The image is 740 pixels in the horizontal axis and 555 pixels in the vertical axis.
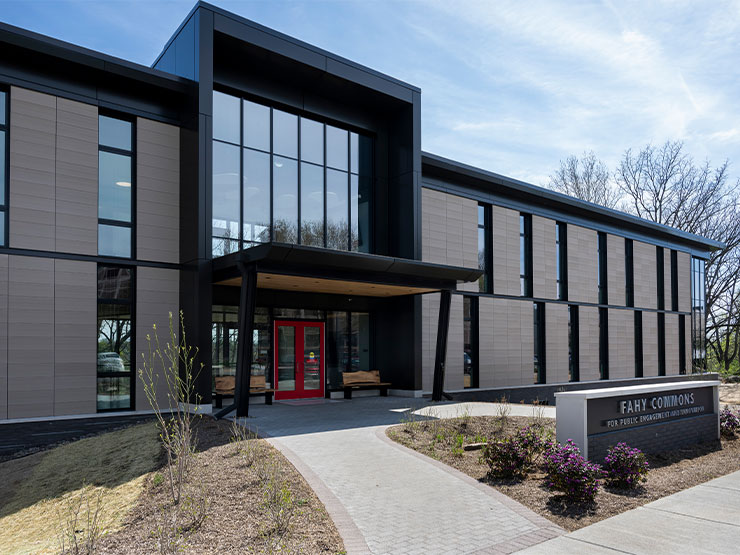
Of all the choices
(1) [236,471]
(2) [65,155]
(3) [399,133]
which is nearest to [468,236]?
(3) [399,133]

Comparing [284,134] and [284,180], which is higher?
[284,134]

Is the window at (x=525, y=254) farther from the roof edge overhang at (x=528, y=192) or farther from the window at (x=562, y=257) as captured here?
the window at (x=562, y=257)

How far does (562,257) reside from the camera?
26.2 m

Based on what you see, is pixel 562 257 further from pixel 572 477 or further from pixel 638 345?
pixel 572 477

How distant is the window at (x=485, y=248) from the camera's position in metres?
22.6

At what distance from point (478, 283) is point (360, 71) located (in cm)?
872

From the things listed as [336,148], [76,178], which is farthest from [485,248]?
[76,178]

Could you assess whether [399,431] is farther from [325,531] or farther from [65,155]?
[65,155]

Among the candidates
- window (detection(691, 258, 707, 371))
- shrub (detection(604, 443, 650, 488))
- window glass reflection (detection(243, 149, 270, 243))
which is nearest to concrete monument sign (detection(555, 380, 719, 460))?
shrub (detection(604, 443, 650, 488))

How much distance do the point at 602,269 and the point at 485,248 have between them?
858cm

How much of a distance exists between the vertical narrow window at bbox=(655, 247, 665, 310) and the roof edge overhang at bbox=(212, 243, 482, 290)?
778 inches

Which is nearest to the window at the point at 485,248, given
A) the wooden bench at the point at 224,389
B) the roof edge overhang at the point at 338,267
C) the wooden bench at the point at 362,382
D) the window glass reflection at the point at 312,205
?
the roof edge overhang at the point at 338,267

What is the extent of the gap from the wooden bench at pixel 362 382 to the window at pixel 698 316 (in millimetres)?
23699

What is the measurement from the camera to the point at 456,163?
21.4 metres
